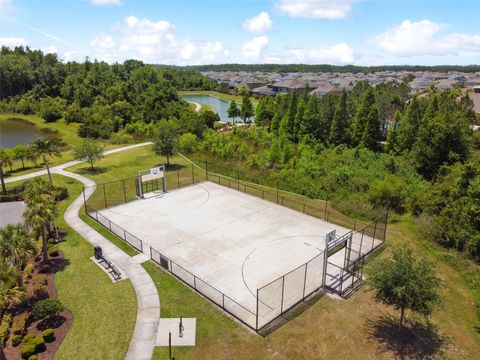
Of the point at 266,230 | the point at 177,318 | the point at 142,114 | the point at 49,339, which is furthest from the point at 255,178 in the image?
the point at 142,114

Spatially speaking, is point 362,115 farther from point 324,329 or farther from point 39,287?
point 39,287

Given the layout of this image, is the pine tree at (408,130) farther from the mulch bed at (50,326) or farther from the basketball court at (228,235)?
the mulch bed at (50,326)

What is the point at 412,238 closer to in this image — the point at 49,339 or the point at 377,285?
the point at 377,285

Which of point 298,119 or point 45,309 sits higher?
point 298,119

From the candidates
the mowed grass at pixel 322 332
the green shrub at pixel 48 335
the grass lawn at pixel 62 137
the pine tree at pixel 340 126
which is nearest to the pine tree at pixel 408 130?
the pine tree at pixel 340 126

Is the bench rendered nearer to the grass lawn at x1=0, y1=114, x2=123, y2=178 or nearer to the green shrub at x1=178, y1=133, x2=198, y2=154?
the grass lawn at x1=0, y1=114, x2=123, y2=178

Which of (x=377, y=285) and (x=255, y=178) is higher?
(x=377, y=285)

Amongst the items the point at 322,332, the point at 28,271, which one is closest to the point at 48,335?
the point at 28,271
